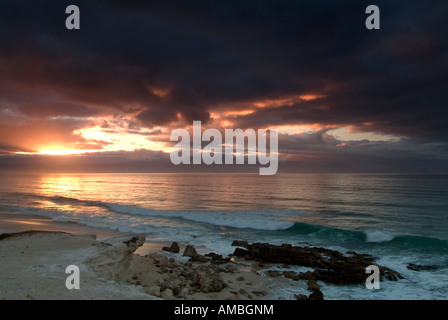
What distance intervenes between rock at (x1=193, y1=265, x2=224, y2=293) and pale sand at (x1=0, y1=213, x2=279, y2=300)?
189 mm

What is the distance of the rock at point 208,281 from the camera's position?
9.30 meters

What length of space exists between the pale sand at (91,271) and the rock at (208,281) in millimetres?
189

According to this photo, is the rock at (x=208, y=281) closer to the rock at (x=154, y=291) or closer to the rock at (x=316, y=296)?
the rock at (x=154, y=291)

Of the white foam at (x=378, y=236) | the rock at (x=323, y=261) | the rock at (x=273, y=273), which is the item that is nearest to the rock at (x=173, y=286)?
the rock at (x=273, y=273)

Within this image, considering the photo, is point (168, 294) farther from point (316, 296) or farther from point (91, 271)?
point (316, 296)

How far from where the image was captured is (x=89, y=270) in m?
7.72

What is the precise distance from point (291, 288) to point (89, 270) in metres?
7.22
